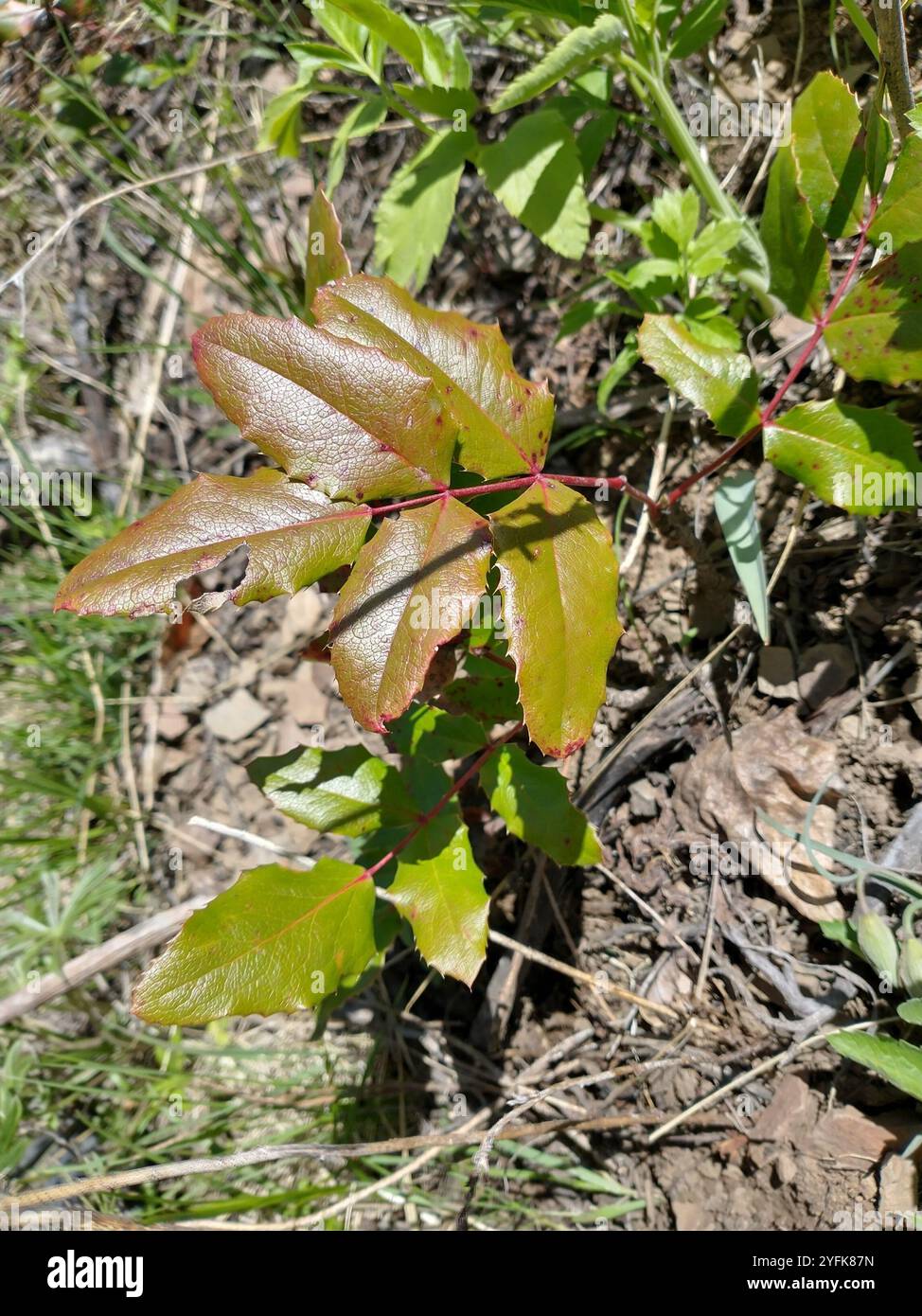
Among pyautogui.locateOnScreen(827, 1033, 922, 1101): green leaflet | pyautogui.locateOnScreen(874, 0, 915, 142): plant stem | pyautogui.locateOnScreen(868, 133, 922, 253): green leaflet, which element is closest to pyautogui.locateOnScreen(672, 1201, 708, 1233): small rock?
pyautogui.locateOnScreen(827, 1033, 922, 1101): green leaflet

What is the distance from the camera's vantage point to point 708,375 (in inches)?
54.9

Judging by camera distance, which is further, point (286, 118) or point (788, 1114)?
point (286, 118)

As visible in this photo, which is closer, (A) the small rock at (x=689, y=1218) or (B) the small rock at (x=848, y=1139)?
(B) the small rock at (x=848, y=1139)

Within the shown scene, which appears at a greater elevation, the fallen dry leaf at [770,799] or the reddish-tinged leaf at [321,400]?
the reddish-tinged leaf at [321,400]

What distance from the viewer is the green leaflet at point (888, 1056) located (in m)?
1.25

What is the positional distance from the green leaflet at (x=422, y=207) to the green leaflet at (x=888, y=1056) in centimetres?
146

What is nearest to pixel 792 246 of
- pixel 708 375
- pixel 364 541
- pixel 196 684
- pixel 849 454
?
pixel 708 375

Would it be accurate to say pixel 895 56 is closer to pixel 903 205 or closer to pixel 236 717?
pixel 903 205

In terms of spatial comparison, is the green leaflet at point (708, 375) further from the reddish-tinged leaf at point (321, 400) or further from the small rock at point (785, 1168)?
the small rock at point (785, 1168)

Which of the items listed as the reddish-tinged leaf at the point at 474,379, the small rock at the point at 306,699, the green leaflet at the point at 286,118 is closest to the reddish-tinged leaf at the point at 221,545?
the reddish-tinged leaf at the point at 474,379

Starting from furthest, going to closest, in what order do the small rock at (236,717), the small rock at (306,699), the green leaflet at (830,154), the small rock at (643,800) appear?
1. the small rock at (236,717)
2. the small rock at (306,699)
3. the small rock at (643,800)
4. the green leaflet at (830,154)

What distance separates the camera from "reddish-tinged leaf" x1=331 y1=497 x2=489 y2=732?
3.67 feet

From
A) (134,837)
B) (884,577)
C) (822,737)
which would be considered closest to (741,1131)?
(822,737)

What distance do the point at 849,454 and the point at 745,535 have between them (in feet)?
0.74
